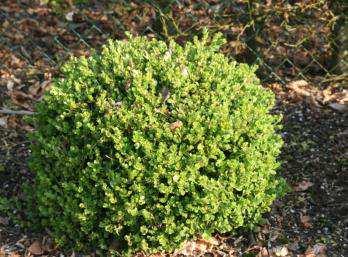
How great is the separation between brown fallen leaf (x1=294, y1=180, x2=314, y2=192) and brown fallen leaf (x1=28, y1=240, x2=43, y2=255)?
139 centimetres

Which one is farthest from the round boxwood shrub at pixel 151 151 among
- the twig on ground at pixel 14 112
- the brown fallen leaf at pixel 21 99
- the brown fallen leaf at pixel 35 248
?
the brown fallen leaf at pixel 21 99

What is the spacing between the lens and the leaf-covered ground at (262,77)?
3475 millimetres

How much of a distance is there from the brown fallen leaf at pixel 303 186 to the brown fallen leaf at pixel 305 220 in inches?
7.1

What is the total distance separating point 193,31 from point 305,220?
5.64ft

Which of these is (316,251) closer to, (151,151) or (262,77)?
(151,151)

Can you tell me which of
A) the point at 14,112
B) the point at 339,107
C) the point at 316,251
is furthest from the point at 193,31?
the point at 316,251

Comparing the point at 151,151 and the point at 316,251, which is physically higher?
the point at 151,151

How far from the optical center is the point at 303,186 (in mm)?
3754

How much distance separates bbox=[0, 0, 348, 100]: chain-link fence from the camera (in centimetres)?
440

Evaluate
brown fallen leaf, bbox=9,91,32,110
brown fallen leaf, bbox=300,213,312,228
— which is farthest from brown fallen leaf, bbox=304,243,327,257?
brown fallen leaf, bbox=9,91,32,110

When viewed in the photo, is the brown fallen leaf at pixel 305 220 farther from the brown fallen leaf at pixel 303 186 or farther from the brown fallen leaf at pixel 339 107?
the brown fallen leaf at pixel 339 107

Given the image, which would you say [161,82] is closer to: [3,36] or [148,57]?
[148,57]

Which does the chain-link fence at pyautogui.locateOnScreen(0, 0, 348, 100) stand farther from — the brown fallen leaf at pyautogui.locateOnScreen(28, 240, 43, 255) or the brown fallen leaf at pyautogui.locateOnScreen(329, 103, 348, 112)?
the brown fallen leaf at pyautogui.locateOnScreen(28, 240, 43, 255)

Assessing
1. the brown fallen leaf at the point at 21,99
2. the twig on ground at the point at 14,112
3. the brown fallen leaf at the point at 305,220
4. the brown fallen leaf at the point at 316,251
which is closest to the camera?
the brown fallen leaf at the point at 316,251
